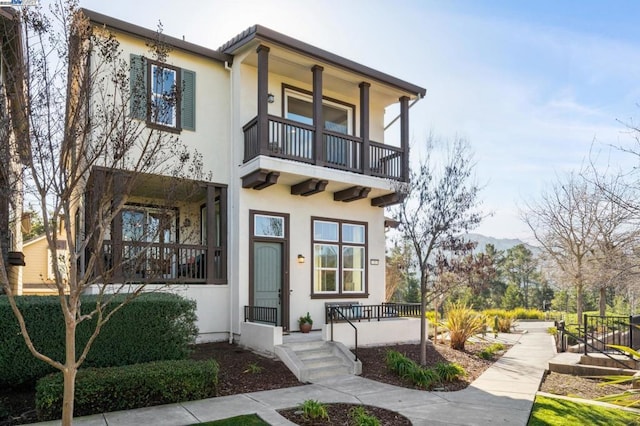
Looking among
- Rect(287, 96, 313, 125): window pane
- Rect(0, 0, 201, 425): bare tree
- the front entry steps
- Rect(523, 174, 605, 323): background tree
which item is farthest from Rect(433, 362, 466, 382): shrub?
Rect(523, 174, 605, 323): background tree

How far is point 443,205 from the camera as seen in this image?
1023 cm

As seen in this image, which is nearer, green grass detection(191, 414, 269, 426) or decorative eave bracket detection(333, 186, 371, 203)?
green grass detection(191, 414, 269, 426)

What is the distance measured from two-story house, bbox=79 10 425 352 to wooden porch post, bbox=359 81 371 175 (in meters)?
0.03

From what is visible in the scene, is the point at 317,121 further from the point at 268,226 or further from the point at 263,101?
the point at 268,226

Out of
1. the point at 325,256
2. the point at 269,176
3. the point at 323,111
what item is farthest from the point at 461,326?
the point at 323,111

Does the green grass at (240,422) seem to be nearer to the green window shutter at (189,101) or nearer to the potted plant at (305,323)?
the potted plant at (305,323)

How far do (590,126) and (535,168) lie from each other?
576 cm

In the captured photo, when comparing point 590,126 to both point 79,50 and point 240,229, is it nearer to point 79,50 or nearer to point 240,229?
point 240,229

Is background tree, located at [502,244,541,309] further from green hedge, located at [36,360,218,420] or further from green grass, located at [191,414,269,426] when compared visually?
green grass, located at [191,414,269,426]

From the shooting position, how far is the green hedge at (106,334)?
22.6 ft

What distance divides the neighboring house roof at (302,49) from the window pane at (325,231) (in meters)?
4.25

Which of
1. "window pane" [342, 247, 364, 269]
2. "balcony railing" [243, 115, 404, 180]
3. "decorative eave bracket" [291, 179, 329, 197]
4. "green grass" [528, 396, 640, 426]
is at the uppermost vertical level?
"balcony railing" [243, 115, 404, 180]

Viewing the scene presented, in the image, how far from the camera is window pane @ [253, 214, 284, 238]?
12.0 metres

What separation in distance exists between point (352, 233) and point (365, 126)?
3125 mm
